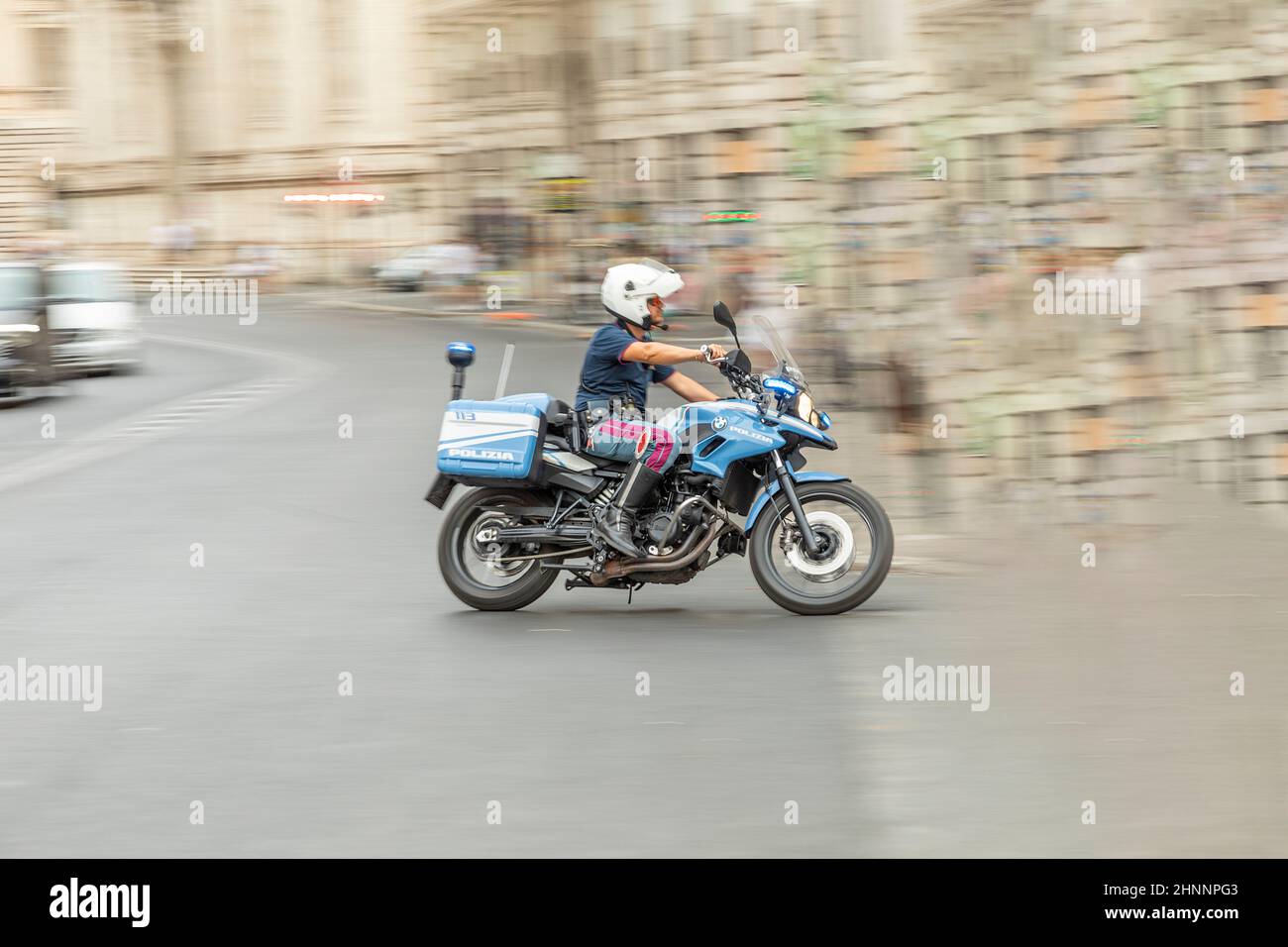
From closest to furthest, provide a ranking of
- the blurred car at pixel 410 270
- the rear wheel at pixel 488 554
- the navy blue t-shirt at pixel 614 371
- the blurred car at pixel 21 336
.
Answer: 1. the navy blue t-shirt at pixel 614 371
2. the rear wheel at pixel 488 554
3. the blurred car at pixel 21 336
4. the blurred car at pixel 410 270

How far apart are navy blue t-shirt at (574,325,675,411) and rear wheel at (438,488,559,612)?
2.12 feet

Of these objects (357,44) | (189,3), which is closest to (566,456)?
(357,44)

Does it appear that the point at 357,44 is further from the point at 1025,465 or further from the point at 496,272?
the point at 1025,465

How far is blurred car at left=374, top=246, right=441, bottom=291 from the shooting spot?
167 feet

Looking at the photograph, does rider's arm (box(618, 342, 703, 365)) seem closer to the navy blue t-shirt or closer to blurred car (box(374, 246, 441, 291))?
the navy blue t-shirt

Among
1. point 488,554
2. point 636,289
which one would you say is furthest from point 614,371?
point 488,554

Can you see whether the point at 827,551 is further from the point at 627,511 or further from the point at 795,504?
the point at 627,511

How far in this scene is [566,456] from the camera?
31.4 ft

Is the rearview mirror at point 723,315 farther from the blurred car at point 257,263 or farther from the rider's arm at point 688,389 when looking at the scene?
the blurred car at point 257,263

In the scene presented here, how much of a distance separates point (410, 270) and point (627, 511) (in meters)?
43.7

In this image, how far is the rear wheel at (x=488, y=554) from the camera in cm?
955

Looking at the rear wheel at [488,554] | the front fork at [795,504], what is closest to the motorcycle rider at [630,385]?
the rear wheel at [488,554]

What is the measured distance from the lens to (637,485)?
30.6ft

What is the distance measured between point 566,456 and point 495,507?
442 mm
